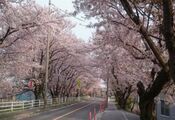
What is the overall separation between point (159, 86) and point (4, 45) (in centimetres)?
1360

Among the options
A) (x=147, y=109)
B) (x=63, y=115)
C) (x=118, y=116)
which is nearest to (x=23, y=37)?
(x=63, y=115)

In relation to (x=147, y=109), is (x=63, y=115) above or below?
below

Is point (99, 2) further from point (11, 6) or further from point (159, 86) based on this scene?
point (11, 6)

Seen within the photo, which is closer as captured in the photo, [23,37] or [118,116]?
[23,37]

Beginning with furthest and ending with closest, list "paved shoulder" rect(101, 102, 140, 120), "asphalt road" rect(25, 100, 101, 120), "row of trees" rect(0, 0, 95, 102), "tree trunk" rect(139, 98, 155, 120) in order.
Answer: "paved shoulder" rect(101, 102, 140, 120) < "asphalt road" rect(25, 100, 101, 120) < "row of trees" rect(0, 0, 95, 102) < "tree trunk" rect(139, 98, 155, 120)

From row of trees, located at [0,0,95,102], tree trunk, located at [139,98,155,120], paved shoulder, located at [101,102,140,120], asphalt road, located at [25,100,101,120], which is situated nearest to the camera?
tree trunk, located at [139,98,155,120]

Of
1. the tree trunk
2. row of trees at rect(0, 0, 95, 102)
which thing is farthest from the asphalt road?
the tree trunk

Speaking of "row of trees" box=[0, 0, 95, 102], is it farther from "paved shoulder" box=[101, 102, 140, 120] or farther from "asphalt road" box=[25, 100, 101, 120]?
"paved shoulder" box=[101, 102, 140, 120]

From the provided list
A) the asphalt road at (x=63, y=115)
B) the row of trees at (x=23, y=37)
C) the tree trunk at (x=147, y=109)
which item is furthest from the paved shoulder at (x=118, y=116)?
the tree trunk at (x=147, y=109)

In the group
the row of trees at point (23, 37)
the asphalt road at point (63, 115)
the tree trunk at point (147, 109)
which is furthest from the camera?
the asphalt road at point (63, 115)

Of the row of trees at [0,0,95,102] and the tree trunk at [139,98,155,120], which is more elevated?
the row of trees at [0,0,95,102]

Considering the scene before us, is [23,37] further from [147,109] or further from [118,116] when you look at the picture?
[147,109]

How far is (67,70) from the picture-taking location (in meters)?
56.5

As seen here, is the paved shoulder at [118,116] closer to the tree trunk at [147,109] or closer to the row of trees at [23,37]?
the row of trees at [23,37]
